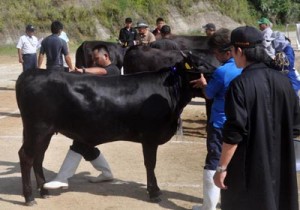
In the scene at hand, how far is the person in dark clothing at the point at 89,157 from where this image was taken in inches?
281

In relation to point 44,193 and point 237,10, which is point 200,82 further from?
point 237,10

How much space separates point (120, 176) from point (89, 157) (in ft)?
2.26

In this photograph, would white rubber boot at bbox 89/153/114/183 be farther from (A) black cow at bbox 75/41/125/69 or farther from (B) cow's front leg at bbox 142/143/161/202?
(A) black cow at bbox 75/41/125/69

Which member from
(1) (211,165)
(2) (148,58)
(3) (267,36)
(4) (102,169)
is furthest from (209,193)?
(2) (148,58)

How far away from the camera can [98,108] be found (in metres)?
6.77

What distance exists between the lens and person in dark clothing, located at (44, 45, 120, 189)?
7133 mm

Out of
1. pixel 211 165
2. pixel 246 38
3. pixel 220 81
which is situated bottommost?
pixel 211 165

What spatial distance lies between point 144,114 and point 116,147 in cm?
291

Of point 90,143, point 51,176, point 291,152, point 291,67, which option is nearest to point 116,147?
point 51,176

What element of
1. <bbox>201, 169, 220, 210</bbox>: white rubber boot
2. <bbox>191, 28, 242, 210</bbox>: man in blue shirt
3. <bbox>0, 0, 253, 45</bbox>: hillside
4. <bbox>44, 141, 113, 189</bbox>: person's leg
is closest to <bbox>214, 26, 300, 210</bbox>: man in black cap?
<bbox>191, 28, 242, 210</bbox>: man in blue shirt

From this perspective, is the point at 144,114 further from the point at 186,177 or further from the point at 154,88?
the point at 186,177

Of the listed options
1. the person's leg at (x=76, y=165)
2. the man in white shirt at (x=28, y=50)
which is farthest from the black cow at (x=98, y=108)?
the man in white shirt at (x=28, y=50)

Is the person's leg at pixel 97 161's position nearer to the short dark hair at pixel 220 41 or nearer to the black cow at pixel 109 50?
the short dark hair at pixel 220 41

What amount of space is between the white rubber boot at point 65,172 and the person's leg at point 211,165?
1.70 metres
